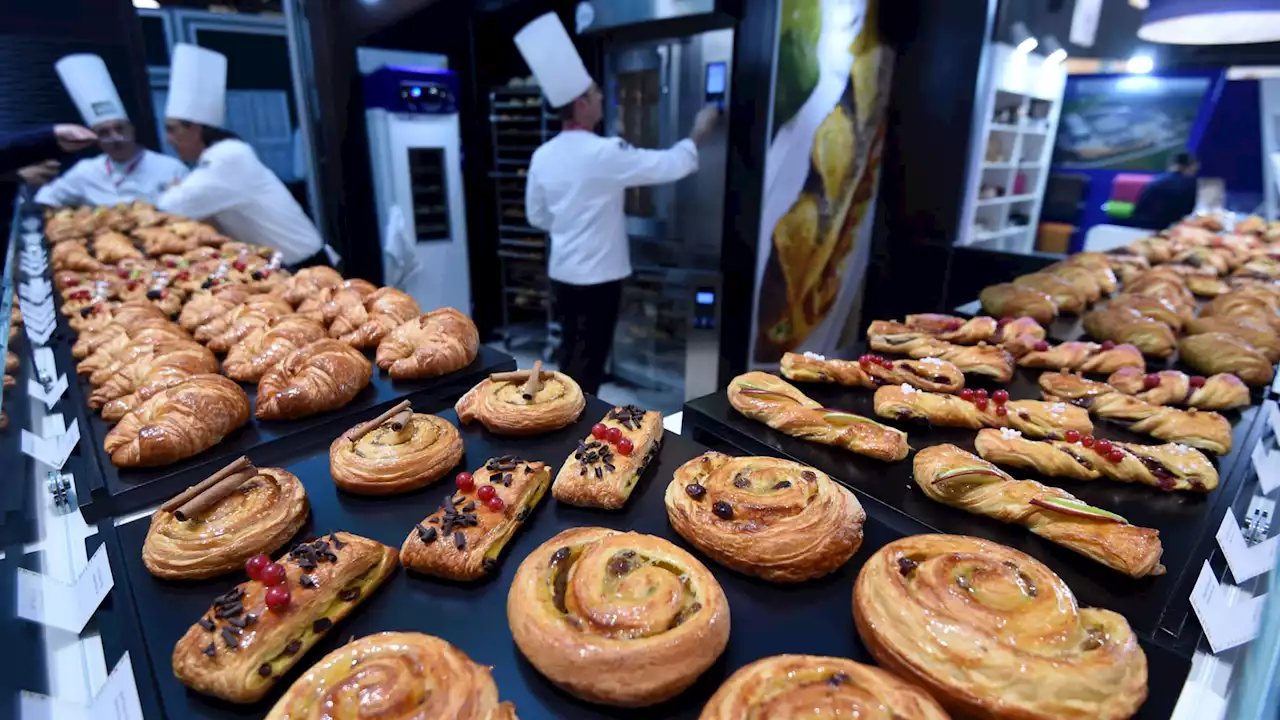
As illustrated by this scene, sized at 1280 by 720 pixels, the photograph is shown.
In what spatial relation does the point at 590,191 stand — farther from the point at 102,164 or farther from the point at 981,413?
the point at 102,164

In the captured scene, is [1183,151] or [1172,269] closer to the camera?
[1172,269]

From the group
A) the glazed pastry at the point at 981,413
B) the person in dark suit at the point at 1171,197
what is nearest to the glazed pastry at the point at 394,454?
the glazed pastry at the point at 981,413

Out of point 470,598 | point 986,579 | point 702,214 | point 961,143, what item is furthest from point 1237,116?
point 470,598

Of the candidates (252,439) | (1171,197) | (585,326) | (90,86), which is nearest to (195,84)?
(90,86)

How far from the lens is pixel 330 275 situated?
3.58 m

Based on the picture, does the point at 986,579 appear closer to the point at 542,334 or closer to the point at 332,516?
the point at 332,516

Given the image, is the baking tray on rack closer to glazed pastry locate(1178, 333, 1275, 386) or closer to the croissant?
the croissant

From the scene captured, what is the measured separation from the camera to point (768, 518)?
4.99 feet

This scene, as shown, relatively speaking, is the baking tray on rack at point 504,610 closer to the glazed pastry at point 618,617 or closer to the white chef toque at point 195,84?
the glazed pastry at point 618,617

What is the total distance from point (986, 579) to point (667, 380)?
16.9 feet

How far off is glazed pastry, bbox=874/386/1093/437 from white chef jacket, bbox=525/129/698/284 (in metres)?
3.25

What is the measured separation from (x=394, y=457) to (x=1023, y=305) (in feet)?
11.2

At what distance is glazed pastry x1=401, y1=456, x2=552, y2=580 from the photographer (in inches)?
58.0

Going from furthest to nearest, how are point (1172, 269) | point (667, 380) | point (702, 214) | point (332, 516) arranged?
point (667, 380), point (702, 214), point (1172, 269), point (332, 516)
